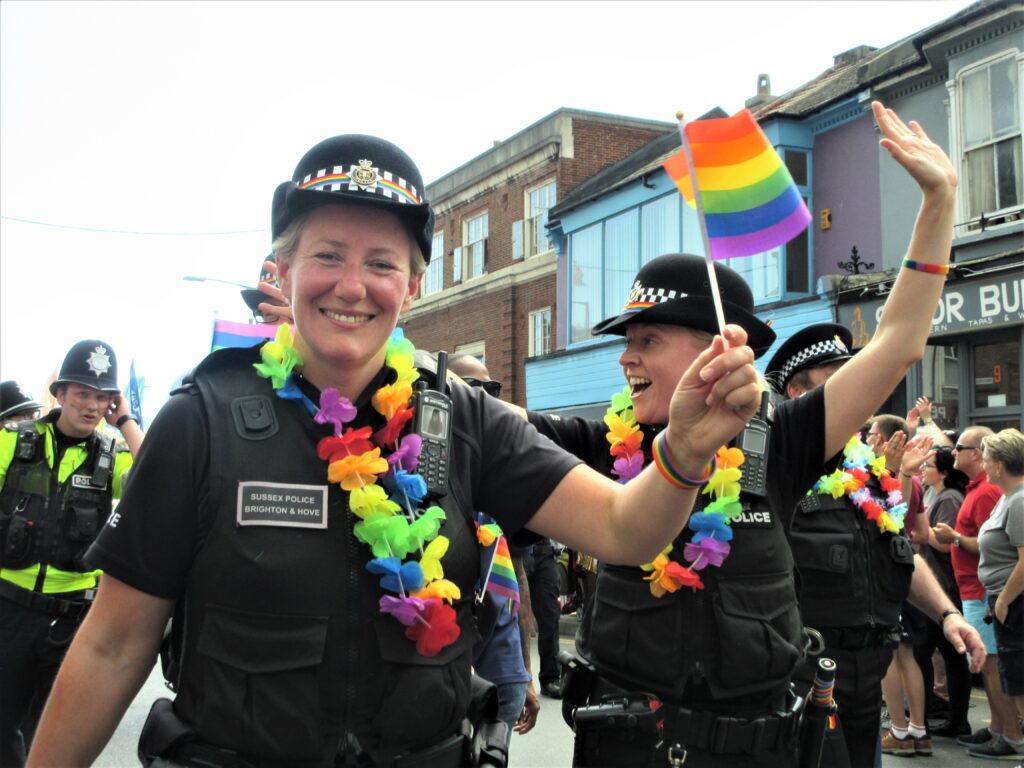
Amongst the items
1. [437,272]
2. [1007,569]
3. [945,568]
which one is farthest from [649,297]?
[437,272]

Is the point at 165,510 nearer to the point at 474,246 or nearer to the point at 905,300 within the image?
the point at 905,300

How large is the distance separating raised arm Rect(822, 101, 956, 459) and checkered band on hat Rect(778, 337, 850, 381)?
77.0 inches

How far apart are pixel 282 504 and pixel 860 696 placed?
330 centimetres

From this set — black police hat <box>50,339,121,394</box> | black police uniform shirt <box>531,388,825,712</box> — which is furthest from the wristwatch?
black police uniform shirt <box>531,388,825,712</box>

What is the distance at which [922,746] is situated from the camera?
24.4 ft

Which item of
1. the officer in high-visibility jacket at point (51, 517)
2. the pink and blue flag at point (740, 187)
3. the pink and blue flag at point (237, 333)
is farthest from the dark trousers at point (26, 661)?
the pink and blue flag at point (740, 187)

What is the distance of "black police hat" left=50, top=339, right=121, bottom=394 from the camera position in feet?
19.8

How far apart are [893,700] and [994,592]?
1051 mm

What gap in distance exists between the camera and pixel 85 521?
5.92 meters

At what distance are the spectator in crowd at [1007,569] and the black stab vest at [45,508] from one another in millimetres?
5783

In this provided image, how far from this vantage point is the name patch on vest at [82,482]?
606 cm

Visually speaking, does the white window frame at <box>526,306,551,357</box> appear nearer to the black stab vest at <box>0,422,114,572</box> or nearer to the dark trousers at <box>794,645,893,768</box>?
the black stab vest at <box>0,422,114,572</box>

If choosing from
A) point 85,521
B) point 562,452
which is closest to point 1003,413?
point 85,521

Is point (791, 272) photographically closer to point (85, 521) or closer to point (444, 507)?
point (85, 521)
